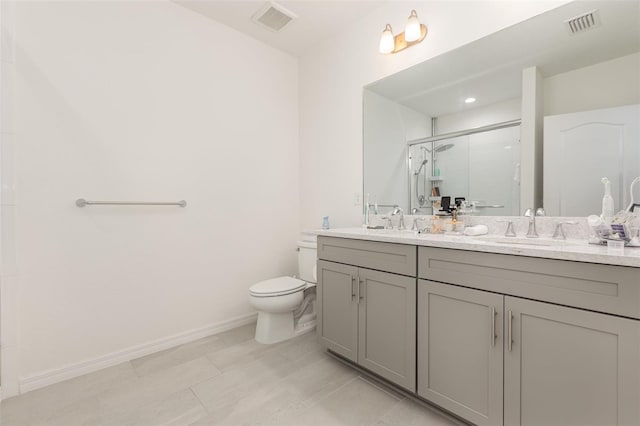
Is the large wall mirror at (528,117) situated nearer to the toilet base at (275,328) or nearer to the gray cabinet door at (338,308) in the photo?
the gray cabinet door at (338,308)


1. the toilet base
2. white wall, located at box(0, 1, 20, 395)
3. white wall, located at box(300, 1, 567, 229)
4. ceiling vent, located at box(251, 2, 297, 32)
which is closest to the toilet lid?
the toilet base

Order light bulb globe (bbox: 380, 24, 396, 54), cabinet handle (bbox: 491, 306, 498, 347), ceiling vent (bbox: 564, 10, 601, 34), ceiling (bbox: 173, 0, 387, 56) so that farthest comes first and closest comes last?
ceiling (bbox: 173, 0, 387, 56)
light bulb globe (bbox: 380, 24, 396, 54)
ceiling vent (bbox: 564, 10, 601, 34)
cabinet handle (bbox: 491, 306, 498, 347)

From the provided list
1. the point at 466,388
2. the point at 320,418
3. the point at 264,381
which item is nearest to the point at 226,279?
the point at 264,381

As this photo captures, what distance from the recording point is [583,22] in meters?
1.37

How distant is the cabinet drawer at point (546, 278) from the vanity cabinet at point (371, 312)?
203mm

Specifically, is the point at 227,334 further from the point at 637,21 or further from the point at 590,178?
the point at 637,21

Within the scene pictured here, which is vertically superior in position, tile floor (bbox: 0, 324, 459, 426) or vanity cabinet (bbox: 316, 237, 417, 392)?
vanity cabinet (bbox: 316, 237, 417, 392)

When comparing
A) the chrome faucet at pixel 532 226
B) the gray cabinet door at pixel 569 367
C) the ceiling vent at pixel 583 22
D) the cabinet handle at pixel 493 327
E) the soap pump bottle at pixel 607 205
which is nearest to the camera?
the gray cabinet door at pixel 569 367

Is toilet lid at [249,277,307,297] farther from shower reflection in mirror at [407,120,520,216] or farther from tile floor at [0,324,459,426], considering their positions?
shower reflection in mirror at [407,120,520,216]

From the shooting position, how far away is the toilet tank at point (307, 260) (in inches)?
96.3

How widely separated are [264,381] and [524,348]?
52.8 inches

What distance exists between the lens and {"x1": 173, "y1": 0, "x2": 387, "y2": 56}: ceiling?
211cm

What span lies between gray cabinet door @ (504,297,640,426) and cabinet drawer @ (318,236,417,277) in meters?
0.45

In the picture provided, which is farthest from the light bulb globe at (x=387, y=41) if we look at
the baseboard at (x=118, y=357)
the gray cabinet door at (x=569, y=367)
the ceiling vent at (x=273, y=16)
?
the baseboard at (x=118, y=357)
